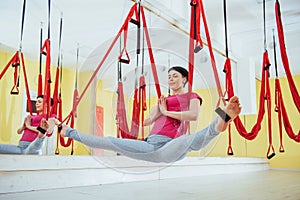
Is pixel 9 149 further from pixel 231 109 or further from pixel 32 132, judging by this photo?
pixel 231 109

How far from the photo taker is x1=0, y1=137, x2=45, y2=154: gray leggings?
8.30 feet

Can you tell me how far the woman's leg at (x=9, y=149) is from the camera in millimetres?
2520

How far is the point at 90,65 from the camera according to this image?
3693 mm

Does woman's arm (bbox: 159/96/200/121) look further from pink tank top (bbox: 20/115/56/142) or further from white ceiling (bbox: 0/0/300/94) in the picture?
pink tank top (bbox: 20/115/56/142)

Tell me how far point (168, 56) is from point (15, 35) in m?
2.00

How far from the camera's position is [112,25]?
3.63 meters

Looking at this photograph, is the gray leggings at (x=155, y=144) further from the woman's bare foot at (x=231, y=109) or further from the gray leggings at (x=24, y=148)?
the gray leggings at (x=24, y=148)

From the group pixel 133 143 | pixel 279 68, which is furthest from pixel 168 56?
pixel 133 143

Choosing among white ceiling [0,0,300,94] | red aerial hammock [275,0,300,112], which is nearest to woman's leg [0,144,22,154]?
white ceiling [0,0,300,94]

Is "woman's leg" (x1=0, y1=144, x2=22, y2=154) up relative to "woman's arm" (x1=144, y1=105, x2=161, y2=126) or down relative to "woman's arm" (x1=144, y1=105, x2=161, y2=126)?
down

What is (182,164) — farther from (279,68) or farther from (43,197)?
(279,68)

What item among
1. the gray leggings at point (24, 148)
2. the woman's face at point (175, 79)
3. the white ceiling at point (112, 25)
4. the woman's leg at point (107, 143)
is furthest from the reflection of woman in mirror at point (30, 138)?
the woman's face at point (175, 79)

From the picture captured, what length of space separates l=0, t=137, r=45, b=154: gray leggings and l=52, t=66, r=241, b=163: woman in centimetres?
110

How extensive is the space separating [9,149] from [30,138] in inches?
7.7
